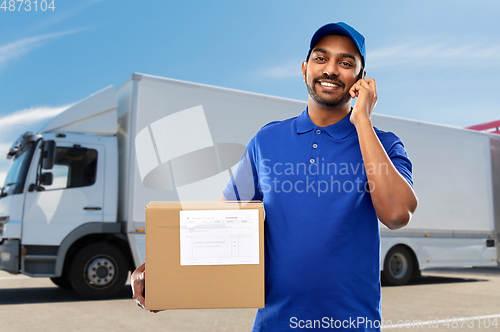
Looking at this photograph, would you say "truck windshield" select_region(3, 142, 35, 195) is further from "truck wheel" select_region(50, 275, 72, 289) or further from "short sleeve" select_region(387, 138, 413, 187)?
"short sleeve" select_region(387, 138, 413, 187)

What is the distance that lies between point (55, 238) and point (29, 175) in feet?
3.27

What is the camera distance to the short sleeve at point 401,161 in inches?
52.1

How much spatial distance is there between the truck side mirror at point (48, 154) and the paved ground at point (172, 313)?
1992 millimetres

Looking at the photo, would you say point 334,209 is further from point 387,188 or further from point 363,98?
point 363,98

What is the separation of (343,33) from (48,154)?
6.10 m

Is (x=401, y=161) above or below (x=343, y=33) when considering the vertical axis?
below

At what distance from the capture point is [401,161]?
1.35 metres

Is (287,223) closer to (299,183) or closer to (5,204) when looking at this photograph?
(299,183)

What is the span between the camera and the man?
4.17 ft

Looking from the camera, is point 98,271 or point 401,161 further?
point 98,271

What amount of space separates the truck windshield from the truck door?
5.0 inches

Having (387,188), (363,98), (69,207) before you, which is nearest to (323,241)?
(387,188)

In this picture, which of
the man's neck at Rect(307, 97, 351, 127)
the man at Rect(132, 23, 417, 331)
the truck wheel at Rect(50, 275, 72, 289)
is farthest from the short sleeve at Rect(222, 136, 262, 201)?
the truck wheel at Rect(50, 275, 72, 289)

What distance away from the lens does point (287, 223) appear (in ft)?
4.33
